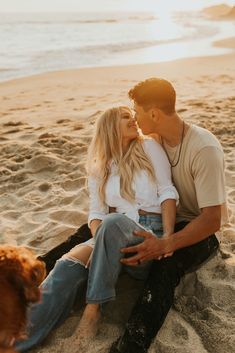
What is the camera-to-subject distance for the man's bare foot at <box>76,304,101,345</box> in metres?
2.98

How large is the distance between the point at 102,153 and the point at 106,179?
0.67 ft

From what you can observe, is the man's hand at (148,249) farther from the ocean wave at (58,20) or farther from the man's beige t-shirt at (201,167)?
the ocean wave at (58,20)

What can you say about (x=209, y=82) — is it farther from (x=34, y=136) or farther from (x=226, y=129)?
(x=34, y=136)

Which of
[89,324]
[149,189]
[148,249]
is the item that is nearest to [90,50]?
[149,189]

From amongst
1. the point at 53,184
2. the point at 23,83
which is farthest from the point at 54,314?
the point at 23,83

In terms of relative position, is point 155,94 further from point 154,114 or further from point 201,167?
point 201,167

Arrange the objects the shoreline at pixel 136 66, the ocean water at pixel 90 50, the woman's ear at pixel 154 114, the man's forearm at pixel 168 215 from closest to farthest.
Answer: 1. the man's forearm at pixel 168 215
2. the woman's ear at pixel 154 114
3. the shoreline at pixel 136 66
4. the ocean water at pixel 90 50

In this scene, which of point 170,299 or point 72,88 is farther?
point 72,88

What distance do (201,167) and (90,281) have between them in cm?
103

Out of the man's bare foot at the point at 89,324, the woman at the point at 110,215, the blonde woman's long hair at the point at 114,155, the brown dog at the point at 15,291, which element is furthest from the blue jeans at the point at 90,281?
the brown dog at the point at 15,291

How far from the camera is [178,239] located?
3148mm

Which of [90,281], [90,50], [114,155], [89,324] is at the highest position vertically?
[114,155]

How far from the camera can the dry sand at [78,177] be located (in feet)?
10.1

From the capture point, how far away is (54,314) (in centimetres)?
308
